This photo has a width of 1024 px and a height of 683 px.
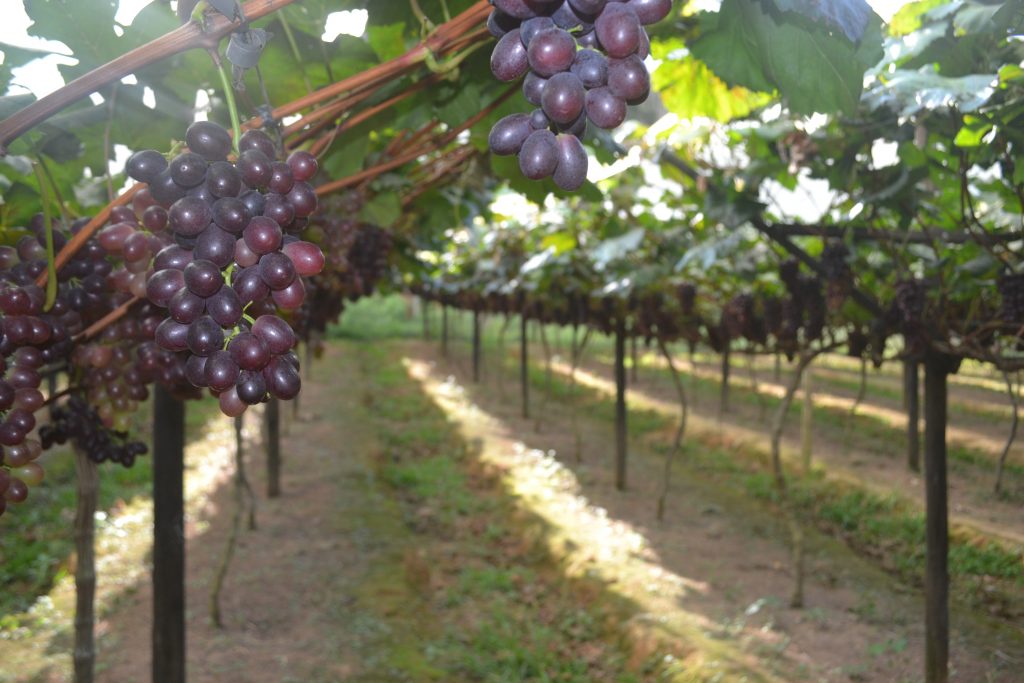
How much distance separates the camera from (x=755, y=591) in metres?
6.65

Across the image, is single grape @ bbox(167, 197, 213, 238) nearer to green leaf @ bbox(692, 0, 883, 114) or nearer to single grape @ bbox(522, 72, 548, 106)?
single grape @ bbox(522, 72, 548, 106)

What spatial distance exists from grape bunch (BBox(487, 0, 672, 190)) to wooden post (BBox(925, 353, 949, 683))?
3904mm

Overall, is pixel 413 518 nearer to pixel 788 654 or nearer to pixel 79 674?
pixel 788 654

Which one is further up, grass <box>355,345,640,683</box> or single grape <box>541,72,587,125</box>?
single grape <box>541,72,587,125</box>

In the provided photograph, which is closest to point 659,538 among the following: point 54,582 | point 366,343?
point 54,582

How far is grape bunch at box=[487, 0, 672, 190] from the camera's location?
0.65 metres

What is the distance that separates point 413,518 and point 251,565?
2.20 meters

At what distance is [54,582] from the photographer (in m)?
6.80

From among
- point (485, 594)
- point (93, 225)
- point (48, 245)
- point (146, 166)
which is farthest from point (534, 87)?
point (485, 594)

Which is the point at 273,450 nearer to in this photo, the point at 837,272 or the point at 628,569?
the point at 628,569

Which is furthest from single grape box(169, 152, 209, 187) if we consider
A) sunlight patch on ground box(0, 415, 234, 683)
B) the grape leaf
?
sunlight patch on ground box(0, 415, 234, 683)

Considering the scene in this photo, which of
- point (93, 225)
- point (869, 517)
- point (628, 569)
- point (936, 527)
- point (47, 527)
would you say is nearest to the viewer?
point (93, 225)

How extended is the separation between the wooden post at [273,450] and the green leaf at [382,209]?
5.44 meters

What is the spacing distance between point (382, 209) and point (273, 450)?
625cm
